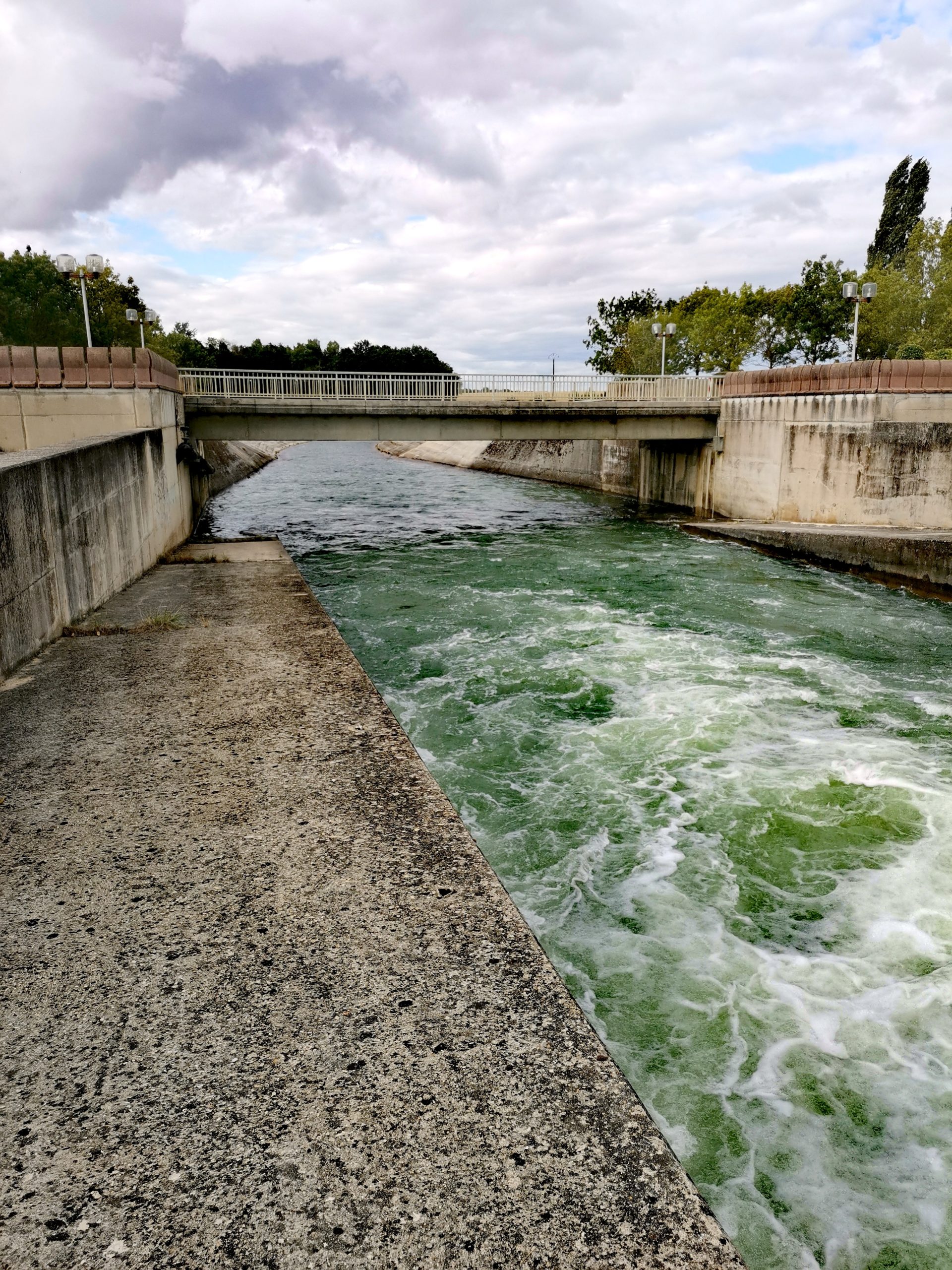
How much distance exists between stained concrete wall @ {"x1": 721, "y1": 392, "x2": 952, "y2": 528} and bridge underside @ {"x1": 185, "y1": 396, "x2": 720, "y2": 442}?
9.00ft

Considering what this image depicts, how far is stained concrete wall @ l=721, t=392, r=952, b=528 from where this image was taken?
22.9 metres

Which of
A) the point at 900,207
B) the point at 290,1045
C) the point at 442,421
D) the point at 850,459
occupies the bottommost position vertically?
the point at 290,1045

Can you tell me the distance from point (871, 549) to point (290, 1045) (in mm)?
20993

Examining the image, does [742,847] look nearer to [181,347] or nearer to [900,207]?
[900,207]

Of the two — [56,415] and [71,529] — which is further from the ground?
[56,415]

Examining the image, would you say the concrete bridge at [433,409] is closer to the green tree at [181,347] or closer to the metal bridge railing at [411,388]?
the metal bridge railing at [411,388]

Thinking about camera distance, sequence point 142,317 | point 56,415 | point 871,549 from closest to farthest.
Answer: point 56,415, point 871,549, point 142,317

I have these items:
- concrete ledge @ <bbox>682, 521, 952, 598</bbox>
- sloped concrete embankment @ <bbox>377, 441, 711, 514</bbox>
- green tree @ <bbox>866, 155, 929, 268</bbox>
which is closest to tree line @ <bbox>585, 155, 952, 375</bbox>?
green tree @ <bbox>866, 155, 929, 268</bbox>

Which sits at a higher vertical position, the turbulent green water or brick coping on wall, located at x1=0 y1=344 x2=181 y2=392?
brick coping on wall, located at x1=0 y1=344 x2=181 y2=392

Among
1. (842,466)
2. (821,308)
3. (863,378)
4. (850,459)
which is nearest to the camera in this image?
(863,378)

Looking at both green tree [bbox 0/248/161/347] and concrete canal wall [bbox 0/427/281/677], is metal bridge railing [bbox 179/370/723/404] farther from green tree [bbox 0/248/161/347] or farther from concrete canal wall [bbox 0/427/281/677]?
green tree [bbox 0/248/161/347]

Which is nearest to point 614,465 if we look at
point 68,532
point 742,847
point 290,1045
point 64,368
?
point 64,368

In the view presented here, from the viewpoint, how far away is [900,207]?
6253cm

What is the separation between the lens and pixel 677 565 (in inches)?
882
